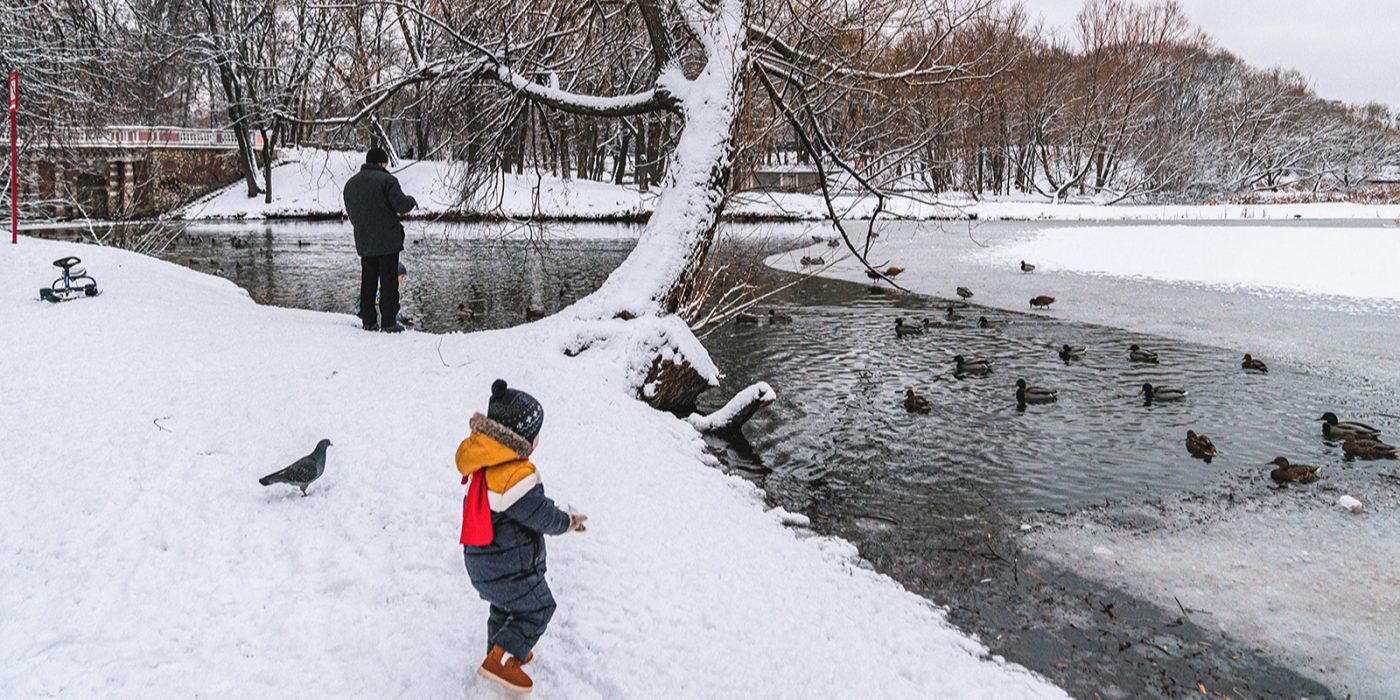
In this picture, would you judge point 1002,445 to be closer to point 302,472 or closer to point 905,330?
point 905,330

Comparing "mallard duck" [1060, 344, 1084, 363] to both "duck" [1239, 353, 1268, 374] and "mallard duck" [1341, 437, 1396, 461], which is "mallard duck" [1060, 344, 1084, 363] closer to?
"duck" [1239, 353, 1268, 374]

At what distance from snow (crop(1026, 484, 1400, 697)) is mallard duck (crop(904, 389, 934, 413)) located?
3089 mm

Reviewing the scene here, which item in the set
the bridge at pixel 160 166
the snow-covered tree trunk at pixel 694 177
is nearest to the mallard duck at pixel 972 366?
the snow-covered tree trunk at pixel 694 177

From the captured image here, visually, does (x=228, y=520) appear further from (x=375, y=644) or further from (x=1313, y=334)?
(x=1313, y=334)

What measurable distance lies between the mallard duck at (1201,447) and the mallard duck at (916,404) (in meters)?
2.61

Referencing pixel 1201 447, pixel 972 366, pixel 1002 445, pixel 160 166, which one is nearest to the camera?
pixel 1201 447

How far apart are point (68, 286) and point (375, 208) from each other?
9.87ft

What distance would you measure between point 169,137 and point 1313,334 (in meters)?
48.2

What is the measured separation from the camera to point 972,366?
38.2ft

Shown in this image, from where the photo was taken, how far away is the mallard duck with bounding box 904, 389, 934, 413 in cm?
966

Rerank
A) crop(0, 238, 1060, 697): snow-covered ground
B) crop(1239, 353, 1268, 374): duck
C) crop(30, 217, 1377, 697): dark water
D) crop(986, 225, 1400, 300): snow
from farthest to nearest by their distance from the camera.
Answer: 1. crop(986, 225, 1400, 300): snow
2. crop(1239, 353, 1268, 374): duck
3. crop(30, 217, 1377, 697): dark water
4. crop(0, 238, 1060, 697): snow-covered ground

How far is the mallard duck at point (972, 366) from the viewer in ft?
38.1

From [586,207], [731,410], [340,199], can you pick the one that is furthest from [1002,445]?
[340,199]

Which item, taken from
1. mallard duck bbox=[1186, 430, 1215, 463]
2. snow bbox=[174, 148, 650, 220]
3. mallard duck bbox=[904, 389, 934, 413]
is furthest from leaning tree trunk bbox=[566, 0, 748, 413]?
snow bbox=[174, 148, 650, 220]
